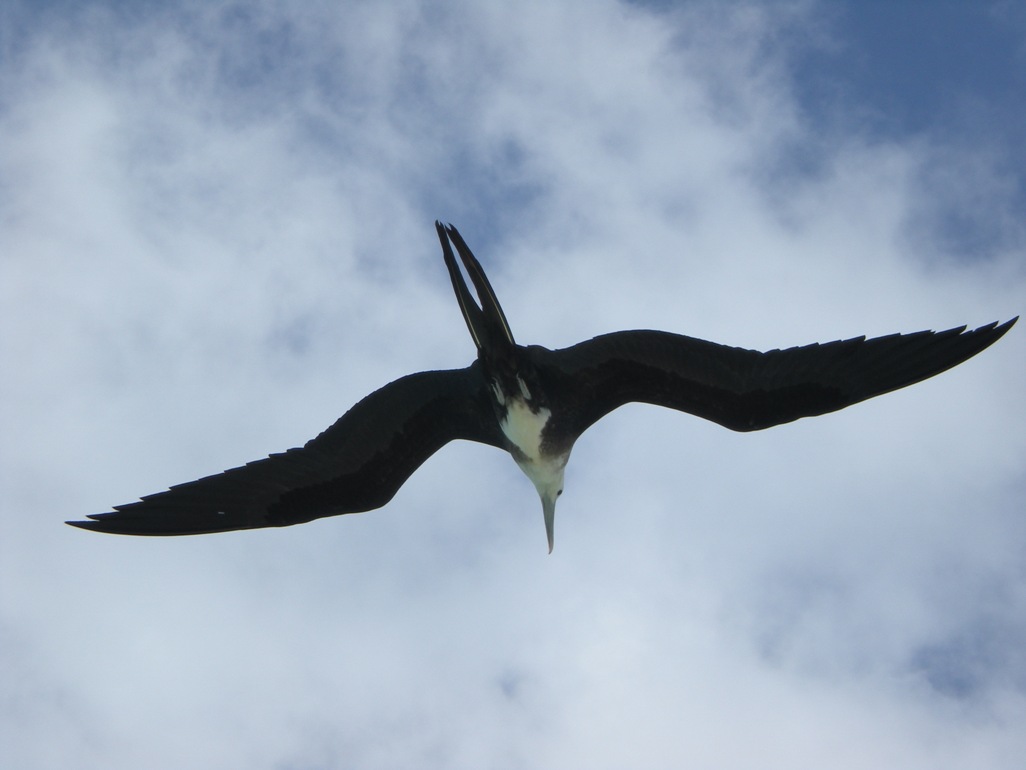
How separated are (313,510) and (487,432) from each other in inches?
53.3

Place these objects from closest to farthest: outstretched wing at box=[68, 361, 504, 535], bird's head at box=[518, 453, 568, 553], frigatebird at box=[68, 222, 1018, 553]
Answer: frigatebird at box=[68, 222, 1018, 553]
outstretched wing at box=[68, 361, 504, 535]
bird's head at box=[518, 453, 568, 553]

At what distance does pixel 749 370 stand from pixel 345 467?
2881mm

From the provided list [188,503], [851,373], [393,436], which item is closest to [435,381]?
[393,436]

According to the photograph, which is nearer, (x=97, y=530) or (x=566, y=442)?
(x=97, y=530)

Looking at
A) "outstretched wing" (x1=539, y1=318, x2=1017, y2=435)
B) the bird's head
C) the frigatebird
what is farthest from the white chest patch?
"outstretched wing" (x1=539, y1=318, x2=1017, y2=435)

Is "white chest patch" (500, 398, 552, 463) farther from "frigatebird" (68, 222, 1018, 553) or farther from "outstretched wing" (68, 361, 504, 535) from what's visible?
"outstretched wing" (68, 361, 504, 535)

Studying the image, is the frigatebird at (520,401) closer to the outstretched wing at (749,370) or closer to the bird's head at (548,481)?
the outstretched wing at (749,370)

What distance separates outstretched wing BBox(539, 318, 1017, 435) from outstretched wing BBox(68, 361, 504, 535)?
814 mm

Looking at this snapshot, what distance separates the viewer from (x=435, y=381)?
997 cm

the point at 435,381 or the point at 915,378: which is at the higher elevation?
the point at 435,381

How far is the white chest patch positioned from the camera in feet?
32.4

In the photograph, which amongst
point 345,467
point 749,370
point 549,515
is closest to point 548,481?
point 549,515

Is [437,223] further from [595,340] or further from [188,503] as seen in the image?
[188,503]

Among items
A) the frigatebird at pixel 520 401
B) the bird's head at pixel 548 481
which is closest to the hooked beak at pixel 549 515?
the bird's head at pixel 548 481
